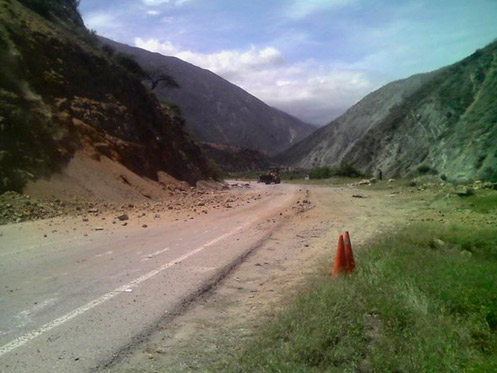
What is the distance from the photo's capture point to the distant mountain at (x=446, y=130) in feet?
120

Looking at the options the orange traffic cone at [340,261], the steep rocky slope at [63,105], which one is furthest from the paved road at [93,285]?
the steep rocky slope at [63,105]

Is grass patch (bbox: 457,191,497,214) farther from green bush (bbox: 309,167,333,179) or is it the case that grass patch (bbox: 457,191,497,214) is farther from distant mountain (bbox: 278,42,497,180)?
green bush (bbox: 309,167,333,179)

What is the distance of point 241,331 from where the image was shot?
5.52 metres

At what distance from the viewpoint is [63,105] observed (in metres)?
24.7

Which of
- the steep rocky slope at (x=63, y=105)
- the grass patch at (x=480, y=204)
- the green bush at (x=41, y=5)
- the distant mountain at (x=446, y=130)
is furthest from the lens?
the distant mountain at (x=446, y=130)

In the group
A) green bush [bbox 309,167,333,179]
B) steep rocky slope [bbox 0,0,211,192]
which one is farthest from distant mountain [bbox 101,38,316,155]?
steep rocky slope [bbox 0,0,211,192]

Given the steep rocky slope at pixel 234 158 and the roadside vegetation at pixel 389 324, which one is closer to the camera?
the roadside vegetation at pixel 389 324

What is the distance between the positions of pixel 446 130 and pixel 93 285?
4573cm

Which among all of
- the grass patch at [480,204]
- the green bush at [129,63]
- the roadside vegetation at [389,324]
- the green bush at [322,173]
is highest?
the green bush at [129,63]

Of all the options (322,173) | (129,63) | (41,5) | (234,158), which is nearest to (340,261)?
(41,5)

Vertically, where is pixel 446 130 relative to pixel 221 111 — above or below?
below

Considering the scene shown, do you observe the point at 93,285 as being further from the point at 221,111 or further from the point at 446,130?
the point at 221,111

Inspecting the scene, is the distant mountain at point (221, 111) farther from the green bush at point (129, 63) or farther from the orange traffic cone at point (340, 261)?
the orange traffic cone at point (340, 261)

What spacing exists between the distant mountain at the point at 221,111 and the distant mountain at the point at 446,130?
58019 millimetres
